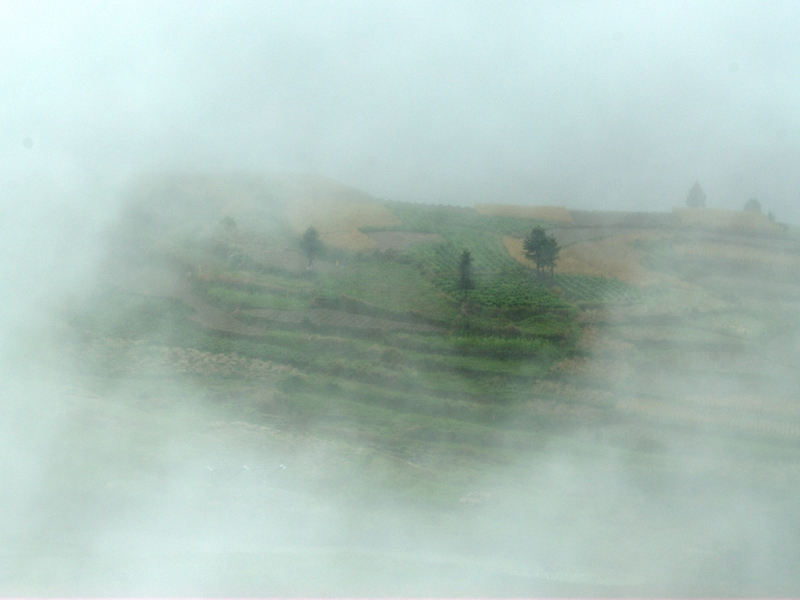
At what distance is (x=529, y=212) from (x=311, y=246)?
2.47m

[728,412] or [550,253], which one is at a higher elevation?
[550,253]

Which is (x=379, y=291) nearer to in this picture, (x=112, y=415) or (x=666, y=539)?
(x=112, y=415)

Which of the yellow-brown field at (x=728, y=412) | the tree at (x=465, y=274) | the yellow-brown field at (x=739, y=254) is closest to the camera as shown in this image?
the yellow-brown field at (x=728, y=412)

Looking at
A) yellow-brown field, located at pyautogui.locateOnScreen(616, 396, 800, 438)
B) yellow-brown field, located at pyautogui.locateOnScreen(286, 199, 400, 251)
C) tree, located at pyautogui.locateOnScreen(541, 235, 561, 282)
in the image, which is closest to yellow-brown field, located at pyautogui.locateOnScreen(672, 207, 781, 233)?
tree, located at pyautogui.locateOnScreen(541, 235, 561, 282)

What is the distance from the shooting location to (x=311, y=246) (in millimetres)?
6797

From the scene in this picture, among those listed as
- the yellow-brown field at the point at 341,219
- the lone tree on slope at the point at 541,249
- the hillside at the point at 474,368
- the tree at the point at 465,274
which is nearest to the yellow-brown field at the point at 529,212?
the hillside at the point at 474,368

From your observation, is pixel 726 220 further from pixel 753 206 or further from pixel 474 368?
pixel 474 368

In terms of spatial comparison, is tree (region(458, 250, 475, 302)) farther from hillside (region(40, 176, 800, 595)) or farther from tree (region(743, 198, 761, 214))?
tree (region(743, 198, 761, 214))

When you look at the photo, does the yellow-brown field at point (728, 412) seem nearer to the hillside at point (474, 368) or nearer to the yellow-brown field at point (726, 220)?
the hillside at point (474, 368)

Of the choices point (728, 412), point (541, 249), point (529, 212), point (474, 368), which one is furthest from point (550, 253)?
point (728, 412)

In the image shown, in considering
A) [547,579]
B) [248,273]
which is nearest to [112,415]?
[248,273]

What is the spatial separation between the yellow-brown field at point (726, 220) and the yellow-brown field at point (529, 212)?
1.18m

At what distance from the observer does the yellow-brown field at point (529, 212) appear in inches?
292

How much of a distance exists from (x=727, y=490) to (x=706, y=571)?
0.83 metres
